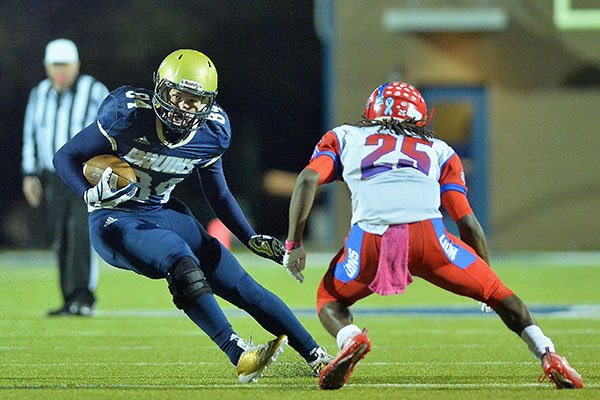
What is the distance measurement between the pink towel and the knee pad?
0.70 metres

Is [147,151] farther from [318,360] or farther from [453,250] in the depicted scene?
[453,250]

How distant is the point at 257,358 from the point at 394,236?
72cm

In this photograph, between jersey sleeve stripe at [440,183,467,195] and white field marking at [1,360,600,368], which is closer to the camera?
jersey sleeve stripe at [440,183,467,195]

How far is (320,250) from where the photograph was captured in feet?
57.3

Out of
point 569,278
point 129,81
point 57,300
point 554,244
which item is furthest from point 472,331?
point 129,81

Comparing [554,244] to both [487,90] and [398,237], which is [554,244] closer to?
[487,90]

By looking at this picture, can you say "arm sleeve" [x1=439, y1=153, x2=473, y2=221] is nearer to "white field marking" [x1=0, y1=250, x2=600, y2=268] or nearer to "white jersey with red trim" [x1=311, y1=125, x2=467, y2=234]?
"white jersey with red trim" [x1=311, y1=125, x2=467, y2=234]

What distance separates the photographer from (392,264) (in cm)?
507

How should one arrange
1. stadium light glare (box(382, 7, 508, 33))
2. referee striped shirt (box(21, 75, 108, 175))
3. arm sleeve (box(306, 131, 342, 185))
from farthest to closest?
1. stadium light glare (box(382, 7, 508, 33))
2. referee striped shirt (box(21, 75, 108, 175))
3. arm sleeve (box(306, 131, 342, 185))

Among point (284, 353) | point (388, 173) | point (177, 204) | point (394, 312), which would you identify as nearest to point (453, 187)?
point (388, 173)

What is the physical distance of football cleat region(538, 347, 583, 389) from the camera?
4953 mm

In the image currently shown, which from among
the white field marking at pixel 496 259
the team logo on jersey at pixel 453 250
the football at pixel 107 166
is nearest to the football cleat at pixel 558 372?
the team logo on jersey at pixel 453 250

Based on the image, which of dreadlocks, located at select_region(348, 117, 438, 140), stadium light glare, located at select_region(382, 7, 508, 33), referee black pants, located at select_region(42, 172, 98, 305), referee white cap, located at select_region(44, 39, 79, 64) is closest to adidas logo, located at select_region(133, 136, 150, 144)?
dreadlocks, located at select_region(348, 117, 438, 140)

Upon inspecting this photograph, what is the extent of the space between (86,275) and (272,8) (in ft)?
56.1
